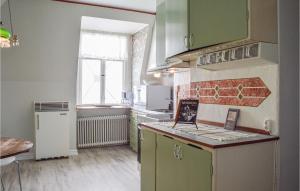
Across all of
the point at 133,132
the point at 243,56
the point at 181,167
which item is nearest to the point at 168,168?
the point at 181,167

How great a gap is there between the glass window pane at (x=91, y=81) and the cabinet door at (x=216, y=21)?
366cm

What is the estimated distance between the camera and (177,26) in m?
2.55

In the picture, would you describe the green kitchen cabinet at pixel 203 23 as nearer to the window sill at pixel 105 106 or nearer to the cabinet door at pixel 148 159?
the cabinet door at pixel 148 159

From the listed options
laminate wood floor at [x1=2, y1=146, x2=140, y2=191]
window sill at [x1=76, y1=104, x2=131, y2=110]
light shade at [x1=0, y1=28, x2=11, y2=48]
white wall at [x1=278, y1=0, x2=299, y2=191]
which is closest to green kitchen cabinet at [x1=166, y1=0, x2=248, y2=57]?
white wall at [x1=278, y1=0, x2=299, y2=191]

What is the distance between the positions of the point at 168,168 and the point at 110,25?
3673 millimetres

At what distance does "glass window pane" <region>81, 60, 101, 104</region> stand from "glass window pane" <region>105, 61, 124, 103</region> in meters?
0.19

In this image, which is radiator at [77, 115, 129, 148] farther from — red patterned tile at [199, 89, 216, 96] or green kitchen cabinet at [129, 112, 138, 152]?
red patterned tile at [199, 89, 216, 96]

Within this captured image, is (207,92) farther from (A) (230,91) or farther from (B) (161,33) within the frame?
(B) (161,33)

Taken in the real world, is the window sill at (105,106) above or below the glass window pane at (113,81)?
below

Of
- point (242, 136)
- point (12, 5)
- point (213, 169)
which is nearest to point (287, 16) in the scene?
point (242, 136)

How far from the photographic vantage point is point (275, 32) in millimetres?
1889

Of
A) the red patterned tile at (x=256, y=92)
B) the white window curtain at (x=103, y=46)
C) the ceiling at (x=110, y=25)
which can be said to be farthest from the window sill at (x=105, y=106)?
the red patterned tile at (x=256, y=92)

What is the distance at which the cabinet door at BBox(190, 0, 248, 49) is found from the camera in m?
1.82

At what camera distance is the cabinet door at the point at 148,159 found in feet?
8.06
